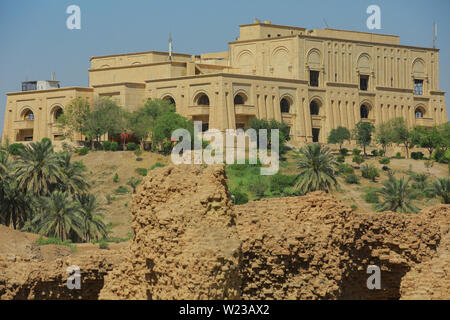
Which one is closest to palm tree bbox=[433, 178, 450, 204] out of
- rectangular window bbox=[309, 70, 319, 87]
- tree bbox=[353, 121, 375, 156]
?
tree bbox=[353, 121, 375, 156]

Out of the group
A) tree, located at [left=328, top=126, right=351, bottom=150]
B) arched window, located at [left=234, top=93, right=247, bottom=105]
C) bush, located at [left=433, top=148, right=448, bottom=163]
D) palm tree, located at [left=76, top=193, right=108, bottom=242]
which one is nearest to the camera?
palm tree, located at [left=76, top=193, right=108, bottom=242]

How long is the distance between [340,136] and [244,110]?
965 cm

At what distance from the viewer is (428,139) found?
82688 millimetres

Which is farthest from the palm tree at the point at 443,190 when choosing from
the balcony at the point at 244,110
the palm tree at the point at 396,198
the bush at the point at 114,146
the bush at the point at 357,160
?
the bush at the point at 114,146

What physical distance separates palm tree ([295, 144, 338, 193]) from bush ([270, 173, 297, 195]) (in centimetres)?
760

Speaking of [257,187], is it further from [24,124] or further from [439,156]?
[24,124]

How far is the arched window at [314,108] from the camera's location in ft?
281

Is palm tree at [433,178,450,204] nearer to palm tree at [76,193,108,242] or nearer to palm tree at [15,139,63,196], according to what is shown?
palm tree at [76,193,108,242]

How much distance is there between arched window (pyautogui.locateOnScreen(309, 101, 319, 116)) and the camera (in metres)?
85.6

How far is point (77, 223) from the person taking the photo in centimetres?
4594

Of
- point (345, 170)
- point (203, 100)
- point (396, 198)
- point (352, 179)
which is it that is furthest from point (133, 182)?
point (396, 198)
